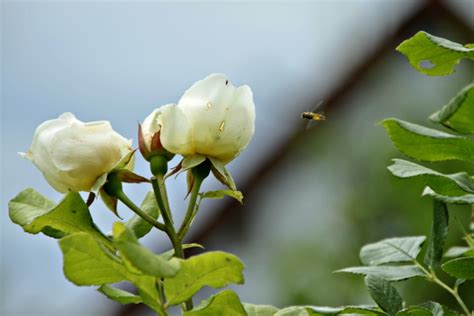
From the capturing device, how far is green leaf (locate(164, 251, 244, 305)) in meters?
0.41

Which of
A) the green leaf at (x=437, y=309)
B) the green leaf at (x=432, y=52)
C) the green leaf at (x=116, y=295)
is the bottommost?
the green leaf at (x=437, y=309)

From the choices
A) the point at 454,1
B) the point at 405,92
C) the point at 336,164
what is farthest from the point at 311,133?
the point at 454,1

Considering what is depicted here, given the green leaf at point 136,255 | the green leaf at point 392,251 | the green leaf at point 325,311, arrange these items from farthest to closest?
the green leaf at point 392,251
the green leaf at point 325,311
the green leaf at point 136,255

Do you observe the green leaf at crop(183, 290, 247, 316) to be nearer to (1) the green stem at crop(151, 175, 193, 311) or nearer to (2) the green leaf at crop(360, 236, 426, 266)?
(1) the green stem at crop(151, 175, 193, 311)

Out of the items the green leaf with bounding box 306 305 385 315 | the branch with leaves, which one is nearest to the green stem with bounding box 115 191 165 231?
the branch with leaves

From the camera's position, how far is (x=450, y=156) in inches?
19.7

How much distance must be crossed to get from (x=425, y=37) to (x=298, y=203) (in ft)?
7.50

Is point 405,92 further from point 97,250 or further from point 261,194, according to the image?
point 97,250

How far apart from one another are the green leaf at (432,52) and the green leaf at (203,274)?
0.63ft

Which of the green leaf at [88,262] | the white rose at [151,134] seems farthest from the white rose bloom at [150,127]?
the green leaf at [88,262]

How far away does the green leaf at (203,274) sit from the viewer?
406 mm

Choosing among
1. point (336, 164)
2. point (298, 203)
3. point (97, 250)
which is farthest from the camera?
point (298, 203)

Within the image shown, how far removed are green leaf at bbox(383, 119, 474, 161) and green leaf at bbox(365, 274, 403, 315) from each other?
0.28ft

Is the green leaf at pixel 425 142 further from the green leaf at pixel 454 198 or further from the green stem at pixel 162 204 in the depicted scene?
the green stem at pixel 162 204
